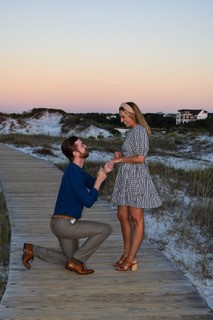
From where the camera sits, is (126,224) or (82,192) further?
(126,224)

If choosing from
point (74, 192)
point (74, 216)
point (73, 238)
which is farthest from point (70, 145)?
point (73, 238)

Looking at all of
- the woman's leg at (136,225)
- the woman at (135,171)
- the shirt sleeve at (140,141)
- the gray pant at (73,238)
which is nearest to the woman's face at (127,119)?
the woman at (135,171)

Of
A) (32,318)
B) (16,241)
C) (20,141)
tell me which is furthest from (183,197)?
(20,141)

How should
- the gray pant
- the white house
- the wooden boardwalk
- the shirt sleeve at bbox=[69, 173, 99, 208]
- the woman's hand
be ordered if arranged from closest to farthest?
the wooden boardwalk
the shirt sleeve at bbox=[69, 173, 99, 208]
the woman's hand
the gray pant
the white house

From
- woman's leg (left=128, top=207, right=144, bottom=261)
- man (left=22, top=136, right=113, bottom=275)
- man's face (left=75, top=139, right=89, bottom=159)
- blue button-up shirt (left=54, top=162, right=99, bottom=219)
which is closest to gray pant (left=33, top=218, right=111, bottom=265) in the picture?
man (left=22, top=136, right=113, bottom=275)

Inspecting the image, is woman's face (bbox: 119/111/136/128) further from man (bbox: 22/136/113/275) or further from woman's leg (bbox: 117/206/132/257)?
woman's leg (bbox: 117/206/132/257)

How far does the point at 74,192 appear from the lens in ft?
15.4

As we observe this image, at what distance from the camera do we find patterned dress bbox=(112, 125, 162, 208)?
15.4 ft

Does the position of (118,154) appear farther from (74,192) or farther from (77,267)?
(77,267)

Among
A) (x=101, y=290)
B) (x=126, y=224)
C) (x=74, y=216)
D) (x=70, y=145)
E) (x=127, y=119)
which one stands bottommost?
(x=101, y=290)

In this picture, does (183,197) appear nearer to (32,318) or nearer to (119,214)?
(119,214)

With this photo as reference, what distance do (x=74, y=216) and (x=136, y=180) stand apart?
695 mm

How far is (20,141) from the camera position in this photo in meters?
22.7

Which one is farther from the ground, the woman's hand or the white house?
the woman's hand
